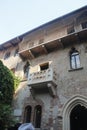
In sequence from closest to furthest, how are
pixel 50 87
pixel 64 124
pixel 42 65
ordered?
pixel 64 124 → pixel 50 87 → pixel 42 65

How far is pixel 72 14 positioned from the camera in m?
13.2

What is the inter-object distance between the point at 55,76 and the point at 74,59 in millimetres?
2053

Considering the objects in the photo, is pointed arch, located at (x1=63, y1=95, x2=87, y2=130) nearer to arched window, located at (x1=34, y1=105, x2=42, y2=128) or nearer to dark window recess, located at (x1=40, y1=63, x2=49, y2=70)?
arched window, located at (x1=34, y1=105, x2=42, y2=128)

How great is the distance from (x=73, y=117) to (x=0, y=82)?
6.65m

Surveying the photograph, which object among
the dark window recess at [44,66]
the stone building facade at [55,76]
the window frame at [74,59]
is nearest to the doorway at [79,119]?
the stone building facade at [55,76]

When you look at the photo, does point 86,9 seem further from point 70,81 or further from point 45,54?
point 70,81

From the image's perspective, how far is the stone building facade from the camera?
1017 cm

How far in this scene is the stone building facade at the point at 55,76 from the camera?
10.2 meters

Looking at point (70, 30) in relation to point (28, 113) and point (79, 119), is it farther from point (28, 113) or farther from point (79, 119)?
point (28, 113)

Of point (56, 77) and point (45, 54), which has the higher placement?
point (45, 54)

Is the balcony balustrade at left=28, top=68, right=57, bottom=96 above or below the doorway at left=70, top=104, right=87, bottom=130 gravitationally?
above

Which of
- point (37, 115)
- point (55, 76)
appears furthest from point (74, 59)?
point (37, 115)

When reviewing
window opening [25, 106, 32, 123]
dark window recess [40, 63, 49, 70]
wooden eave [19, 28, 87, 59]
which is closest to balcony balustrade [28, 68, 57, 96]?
window opening [25, 106, 32, 123]

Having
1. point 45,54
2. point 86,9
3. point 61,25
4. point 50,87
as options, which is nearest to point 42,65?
point 45,54
